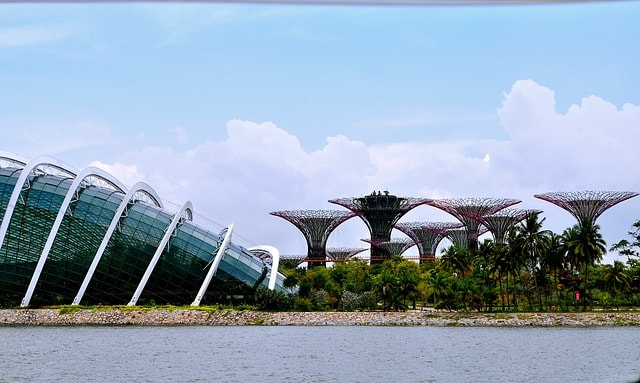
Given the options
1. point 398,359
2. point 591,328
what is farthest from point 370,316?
point 398,359

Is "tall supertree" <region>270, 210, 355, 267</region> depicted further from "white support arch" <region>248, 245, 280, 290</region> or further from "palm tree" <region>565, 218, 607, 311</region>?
"palm tree" <region>565, 218, 607, 311</region>

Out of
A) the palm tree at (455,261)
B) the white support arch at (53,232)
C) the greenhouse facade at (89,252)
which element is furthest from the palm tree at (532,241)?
the white support arch at (53,232)

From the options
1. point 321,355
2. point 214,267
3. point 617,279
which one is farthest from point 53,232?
point 617,279

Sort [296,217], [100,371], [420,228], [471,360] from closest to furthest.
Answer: [100,371] < [471,360] < [296,217] < [420,228]

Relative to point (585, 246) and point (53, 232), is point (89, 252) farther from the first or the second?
point (585, 246)

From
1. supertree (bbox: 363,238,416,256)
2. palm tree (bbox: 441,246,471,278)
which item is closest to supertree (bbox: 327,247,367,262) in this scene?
supertree (bbox: 363,238,416,256)

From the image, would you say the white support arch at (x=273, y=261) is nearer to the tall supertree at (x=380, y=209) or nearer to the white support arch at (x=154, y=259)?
the white support arch at (x=154, y=259)

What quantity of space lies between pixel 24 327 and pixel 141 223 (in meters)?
15.1

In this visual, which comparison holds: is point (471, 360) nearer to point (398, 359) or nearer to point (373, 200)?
point (398, 359)

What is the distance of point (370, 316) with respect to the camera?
245 ft

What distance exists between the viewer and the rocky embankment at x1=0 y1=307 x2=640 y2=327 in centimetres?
7312

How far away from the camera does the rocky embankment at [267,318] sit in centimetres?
7312

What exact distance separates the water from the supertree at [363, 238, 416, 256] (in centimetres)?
8496

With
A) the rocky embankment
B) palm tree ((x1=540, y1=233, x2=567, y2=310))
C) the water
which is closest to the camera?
the water
